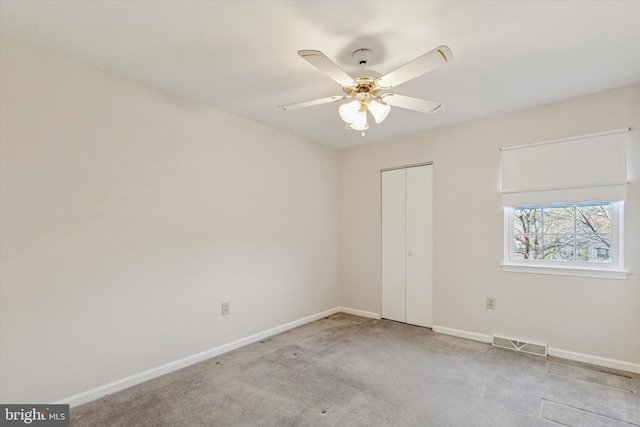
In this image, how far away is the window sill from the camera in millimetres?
2619

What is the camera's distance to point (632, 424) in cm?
190

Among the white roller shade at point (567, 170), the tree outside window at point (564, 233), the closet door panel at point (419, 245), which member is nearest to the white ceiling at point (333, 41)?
the white roller shade at point (567, 170)

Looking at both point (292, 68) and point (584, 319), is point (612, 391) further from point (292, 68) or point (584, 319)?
point (292, 68)

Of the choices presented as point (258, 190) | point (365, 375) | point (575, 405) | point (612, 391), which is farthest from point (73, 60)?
point (612, 391)

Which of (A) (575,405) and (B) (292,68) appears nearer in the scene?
(A) (575,405)

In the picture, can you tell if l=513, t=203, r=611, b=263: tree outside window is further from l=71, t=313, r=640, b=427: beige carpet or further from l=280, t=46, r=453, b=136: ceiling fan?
l=280, t=46, r=453, b=136: ceiling fan

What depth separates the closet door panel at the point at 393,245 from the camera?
3.99m

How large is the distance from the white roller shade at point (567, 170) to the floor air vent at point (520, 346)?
4.40 ft

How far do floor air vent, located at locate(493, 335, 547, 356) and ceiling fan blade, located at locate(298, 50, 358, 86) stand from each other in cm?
288

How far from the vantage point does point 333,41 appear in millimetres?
1944

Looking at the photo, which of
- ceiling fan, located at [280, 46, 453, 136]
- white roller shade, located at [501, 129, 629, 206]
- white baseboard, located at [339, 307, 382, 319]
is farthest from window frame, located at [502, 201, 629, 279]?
ceiling fan, located at [280, 46, 453, 136]

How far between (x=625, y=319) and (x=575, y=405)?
3.40 feet

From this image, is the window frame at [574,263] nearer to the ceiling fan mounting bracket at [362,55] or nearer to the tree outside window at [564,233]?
the tree outside window at [564,233]

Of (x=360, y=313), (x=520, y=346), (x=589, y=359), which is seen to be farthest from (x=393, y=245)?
(x=589, y=359)
